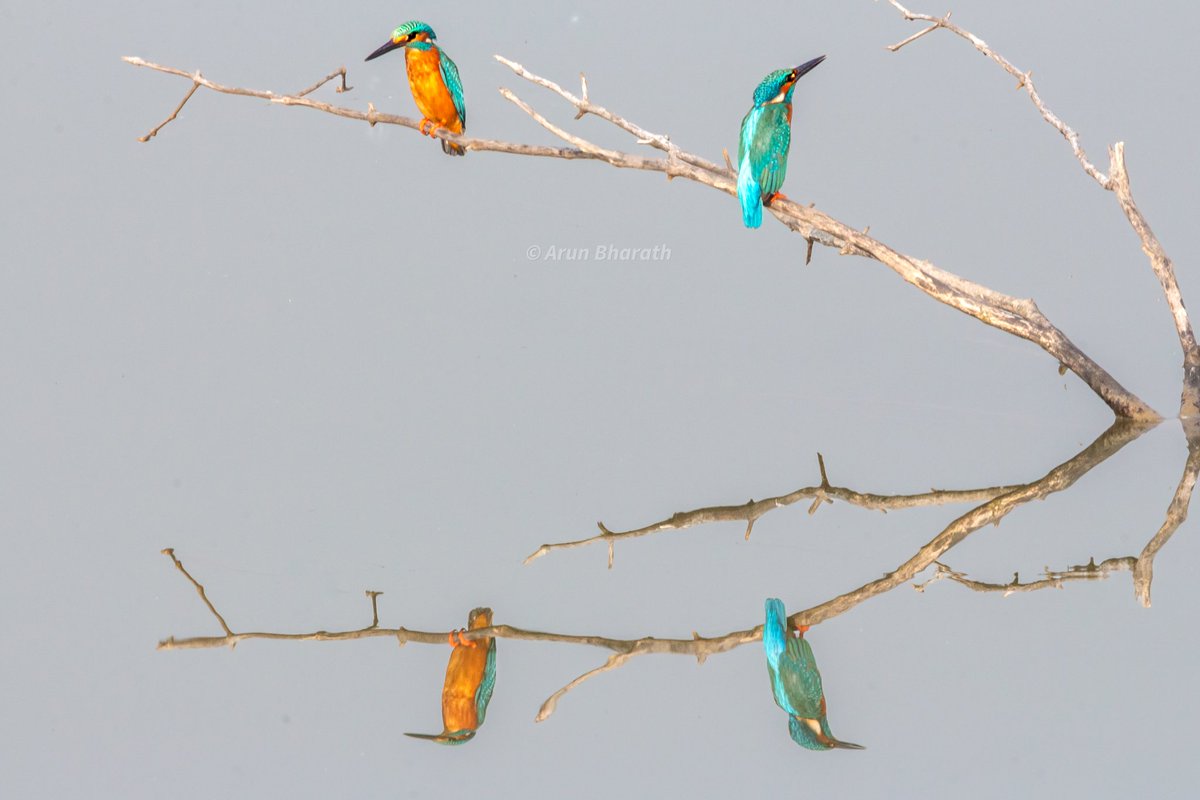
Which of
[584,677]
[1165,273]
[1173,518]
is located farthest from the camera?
[1165,273]

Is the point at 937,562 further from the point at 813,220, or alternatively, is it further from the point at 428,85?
the point at 428,85

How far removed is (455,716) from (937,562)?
1416 mm

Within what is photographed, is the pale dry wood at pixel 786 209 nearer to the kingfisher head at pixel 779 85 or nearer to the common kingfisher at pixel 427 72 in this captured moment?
the common kingfisher at pixel 427 72

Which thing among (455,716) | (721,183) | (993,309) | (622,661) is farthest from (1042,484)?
(455,716)

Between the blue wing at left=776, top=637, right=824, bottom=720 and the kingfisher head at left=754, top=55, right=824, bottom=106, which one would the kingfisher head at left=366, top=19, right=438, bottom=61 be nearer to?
the kingfisher head at left=754, top=55, right=824, bottom=106

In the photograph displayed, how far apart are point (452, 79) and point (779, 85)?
1.09m

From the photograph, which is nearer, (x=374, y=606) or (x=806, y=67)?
(x=374, y=606)

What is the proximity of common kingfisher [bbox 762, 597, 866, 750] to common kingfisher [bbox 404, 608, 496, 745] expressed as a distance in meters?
0.67

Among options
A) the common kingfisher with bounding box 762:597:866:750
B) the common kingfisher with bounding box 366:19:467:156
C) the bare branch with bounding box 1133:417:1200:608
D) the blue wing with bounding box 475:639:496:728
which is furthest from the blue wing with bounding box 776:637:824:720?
the common kingfisher with bounding box 366:19:467:156

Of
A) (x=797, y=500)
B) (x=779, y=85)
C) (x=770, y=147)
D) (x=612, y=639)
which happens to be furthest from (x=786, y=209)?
Answer: (x=612, y=639)

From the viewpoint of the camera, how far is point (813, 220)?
14.5 ft

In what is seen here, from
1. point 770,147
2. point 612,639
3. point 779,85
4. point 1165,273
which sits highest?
point 779,85

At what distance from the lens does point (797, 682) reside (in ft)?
10.7

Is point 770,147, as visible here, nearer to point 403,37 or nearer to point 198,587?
point 403,37
